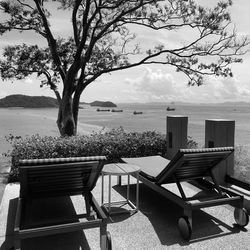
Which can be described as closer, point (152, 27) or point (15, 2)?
point (15, 2)

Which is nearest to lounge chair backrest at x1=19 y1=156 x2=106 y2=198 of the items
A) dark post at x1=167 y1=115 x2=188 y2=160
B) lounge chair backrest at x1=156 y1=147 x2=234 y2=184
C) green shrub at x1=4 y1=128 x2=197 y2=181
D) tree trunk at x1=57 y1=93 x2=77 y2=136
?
lounge chair backrest at x1=156 y1=147 x2=234 y2=184

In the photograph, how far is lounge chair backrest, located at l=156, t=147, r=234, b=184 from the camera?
13.0 feet

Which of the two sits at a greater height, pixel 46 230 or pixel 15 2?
pixel 15 2

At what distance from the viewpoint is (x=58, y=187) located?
12.7ft

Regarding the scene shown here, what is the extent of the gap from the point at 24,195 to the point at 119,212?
4.79ft

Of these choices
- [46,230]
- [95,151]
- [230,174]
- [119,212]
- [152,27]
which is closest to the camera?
[46,230]

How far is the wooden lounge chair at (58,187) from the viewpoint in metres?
3.24

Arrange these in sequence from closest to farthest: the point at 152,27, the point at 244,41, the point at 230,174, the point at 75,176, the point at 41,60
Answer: the point at 75,176
the point at 230,174
the point at 244,41
the point at 152,27
the point at 41,60

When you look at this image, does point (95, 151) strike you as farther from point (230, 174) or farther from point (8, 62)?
point (8, 62)

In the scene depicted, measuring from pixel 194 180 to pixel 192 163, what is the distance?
963 millimetres

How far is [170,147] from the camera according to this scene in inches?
300

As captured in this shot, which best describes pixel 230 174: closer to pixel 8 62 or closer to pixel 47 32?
pixel 47 32

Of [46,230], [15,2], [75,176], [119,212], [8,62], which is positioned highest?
[15,2]

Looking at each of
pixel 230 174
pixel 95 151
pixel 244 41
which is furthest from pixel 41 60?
pixel 230 174
